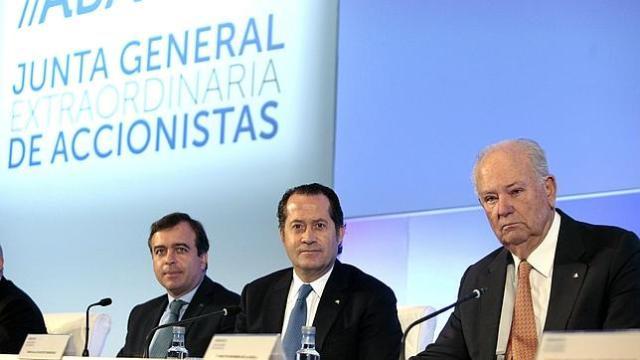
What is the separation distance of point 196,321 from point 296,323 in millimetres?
675

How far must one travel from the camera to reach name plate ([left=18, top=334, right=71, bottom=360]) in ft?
9.73

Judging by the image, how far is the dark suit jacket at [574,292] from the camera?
2545 mm

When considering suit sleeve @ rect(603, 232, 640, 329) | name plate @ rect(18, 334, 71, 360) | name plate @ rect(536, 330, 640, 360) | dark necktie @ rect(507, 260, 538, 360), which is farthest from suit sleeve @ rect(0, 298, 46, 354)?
name plate @ rect(536, 330, 640, 360)

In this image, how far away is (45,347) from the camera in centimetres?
303

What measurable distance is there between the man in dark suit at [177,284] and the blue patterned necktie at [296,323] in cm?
66

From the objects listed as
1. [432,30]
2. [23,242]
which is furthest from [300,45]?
[23,242]

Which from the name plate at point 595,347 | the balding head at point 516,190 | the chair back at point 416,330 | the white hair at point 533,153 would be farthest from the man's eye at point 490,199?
the name plate at point 595,347

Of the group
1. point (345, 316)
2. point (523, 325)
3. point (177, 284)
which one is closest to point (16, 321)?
Result: point (177, 284)

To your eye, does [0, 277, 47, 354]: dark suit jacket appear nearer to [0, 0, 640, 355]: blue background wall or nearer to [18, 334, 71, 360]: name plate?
[0, 0, 640, 355]: blue background wall

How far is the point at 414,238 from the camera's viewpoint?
4336 millimetres

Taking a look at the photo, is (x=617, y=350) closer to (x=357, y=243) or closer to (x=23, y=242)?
(x=357, y=243)

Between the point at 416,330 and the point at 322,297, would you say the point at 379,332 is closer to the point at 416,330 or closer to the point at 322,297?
the point at 416,330

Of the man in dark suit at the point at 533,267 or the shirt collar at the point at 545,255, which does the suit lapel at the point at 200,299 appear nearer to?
the man in dark suit at the point at 533,267

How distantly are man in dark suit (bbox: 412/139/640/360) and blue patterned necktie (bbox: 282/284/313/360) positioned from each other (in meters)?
0.54
